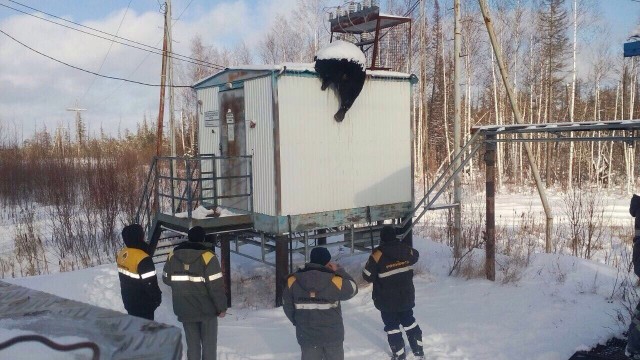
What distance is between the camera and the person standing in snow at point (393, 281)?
5.71 m

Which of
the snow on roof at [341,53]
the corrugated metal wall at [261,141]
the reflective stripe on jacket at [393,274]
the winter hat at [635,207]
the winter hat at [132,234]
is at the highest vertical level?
the snow on roof at [341,53]

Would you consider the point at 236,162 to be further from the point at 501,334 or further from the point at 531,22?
the point at 531,22

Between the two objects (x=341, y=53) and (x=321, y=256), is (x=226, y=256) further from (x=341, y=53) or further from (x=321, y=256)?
(x=321, y=256)

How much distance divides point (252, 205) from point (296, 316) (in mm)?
4673

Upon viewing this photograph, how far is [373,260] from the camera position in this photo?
580cm

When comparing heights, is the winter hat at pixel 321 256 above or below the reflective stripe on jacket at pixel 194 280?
above

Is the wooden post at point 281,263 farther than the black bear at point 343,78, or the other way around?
the wooden post at point 281,263

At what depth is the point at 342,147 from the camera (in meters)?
9.35

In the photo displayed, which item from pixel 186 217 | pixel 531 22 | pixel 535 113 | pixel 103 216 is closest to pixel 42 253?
pixel 103 216

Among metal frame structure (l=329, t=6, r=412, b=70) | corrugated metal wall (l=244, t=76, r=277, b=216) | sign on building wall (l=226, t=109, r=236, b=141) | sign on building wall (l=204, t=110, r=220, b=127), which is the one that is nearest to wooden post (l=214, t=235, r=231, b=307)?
corrugated metal wall (l=244, t=76, r=277, b=216)

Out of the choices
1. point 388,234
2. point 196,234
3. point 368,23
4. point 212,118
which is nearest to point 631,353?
point 388,234

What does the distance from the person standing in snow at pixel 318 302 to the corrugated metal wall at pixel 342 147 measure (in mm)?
3966

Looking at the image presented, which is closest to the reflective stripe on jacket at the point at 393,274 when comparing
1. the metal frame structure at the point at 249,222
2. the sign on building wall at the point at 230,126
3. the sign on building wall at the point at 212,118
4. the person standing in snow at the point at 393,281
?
the person standing in snow at the point at 393,281

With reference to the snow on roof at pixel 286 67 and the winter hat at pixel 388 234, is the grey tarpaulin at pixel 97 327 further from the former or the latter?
the snow on roof at pixel 286 67
